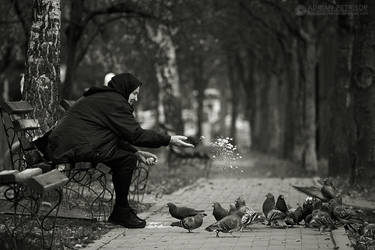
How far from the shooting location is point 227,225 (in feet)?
30.5

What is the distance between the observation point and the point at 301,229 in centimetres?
977

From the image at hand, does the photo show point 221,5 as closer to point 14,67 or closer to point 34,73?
point 14,67

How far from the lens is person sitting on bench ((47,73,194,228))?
30.7ft

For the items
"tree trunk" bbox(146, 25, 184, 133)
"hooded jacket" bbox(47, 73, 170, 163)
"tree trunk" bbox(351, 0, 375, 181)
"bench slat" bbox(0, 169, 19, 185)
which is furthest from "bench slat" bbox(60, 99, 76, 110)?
"tree trunk" bbox(146, 25, 184, 133)

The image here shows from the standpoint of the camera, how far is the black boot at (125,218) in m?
9.98


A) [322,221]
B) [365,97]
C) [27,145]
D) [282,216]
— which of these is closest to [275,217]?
[282,216]

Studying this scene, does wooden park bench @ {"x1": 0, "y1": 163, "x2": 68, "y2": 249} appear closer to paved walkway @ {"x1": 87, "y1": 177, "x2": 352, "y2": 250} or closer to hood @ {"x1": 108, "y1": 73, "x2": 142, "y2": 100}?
paved walkway @ {"x1": 87, "y1": 177, "x2": 352, "y2": 250}

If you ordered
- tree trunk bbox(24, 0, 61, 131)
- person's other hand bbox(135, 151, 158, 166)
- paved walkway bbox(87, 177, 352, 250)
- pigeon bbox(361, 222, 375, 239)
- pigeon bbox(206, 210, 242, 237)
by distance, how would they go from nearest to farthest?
paved walkway bbox(87, 177, 352, 250) < pigeon bbox(361, 222, 375, 239) < pigeon bbox(206, 210, 242, 237) < person's other hand bbox(135, 151, 158, 166) < tree trunk bbox(24, 0, 61, 131)

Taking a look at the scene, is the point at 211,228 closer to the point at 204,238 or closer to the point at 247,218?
the point at 204,238


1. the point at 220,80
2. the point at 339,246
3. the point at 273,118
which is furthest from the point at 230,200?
the point at 220,80

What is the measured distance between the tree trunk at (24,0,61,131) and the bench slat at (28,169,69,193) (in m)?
3.93

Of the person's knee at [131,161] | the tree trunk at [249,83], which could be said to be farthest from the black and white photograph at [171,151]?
the tree trunk at [249,83]

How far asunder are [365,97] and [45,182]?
934 centimetres

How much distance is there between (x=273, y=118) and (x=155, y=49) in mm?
17641
